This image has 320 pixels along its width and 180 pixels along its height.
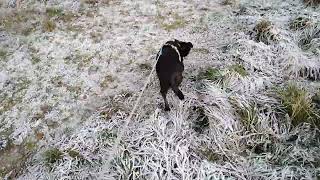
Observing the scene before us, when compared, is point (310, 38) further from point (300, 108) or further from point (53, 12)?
point (53, 12)

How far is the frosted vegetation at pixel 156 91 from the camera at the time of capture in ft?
11.2

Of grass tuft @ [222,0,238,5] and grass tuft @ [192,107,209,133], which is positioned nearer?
grass tuft @ [192,107,209,133]

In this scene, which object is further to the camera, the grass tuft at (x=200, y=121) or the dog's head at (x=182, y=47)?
the dog's head at (x=182, y=47)

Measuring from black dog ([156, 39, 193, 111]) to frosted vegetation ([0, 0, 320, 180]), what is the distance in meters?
0.26

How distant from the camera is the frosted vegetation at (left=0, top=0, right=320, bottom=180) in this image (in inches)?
134

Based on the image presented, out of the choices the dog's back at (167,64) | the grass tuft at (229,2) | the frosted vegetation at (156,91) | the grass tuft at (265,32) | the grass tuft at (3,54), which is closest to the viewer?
the frosted vegetation at (156,91)

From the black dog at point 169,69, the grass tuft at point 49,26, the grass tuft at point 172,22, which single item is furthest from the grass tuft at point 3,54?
the black dog at point 169,69

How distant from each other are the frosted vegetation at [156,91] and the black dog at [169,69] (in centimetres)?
26

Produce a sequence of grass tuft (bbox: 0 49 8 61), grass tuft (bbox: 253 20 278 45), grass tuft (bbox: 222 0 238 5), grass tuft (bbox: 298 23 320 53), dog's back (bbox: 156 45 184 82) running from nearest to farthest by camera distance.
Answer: dog's back (bbox: 156 45 184 82)
grass tuft (bbox: 298 23 320 53)
grass tuft (bbox: 253 20 278 45)
grass tuft (bbox: 0 49 8 61)
grass tuft (bbox: 222 0 238 5)

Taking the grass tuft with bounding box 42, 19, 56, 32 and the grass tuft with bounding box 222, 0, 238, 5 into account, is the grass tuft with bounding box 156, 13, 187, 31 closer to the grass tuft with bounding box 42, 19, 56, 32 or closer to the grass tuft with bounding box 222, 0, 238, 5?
the grass tuft with bounding box 222, 0, 238, 5

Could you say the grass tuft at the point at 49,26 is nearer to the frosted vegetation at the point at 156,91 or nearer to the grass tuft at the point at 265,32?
the frosted vegetation at the point at 156,91

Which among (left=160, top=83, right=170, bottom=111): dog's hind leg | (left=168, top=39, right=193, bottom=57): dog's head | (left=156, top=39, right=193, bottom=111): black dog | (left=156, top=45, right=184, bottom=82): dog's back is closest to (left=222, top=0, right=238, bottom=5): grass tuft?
(left=168, top=39, right=193, bottom=57): dog's head

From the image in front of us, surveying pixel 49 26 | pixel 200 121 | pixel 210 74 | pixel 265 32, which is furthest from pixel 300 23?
pixel 49 26

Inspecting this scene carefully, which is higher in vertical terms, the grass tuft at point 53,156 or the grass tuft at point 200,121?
the grass tuft at point 200,121
